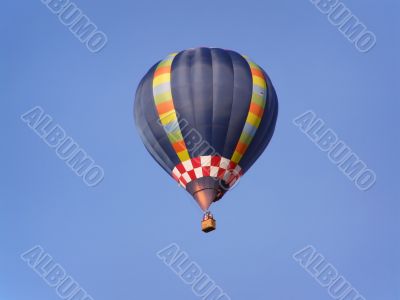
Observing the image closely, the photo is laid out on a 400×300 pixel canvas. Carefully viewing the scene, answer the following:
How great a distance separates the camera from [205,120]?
2798 centimetres

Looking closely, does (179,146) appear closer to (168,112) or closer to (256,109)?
(168,112)

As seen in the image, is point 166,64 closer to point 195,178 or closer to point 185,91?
point 185,91

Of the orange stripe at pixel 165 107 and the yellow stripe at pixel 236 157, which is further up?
the yellow stripe at pixel 236 157

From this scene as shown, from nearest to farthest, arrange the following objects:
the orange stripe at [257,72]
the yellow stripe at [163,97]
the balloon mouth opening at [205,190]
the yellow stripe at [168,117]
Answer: the balloon mouth opening at [205,190] → the yellow stripe at [168,117] → the yellow stripe at [163,97] → the orange stripe at [257,72]

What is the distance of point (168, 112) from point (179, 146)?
1012 millimetres

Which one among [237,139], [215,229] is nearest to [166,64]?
[237,139]

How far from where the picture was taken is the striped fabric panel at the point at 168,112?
2814 cm

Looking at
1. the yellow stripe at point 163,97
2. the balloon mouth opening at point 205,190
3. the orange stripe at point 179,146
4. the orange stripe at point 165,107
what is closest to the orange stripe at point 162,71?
the yellow stripe at point 163,97

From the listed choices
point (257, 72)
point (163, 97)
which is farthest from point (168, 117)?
point (257, 72)

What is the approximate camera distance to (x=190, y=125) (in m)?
28.0

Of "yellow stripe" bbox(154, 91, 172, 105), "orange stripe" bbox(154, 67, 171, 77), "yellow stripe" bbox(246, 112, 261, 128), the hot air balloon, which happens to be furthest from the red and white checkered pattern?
"orange stripe" bbox(154, 67, 171, 77)

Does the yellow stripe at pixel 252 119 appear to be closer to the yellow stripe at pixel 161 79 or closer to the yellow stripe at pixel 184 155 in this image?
the yellow stripe at pixel 184 155

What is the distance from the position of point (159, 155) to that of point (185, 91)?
200 cm

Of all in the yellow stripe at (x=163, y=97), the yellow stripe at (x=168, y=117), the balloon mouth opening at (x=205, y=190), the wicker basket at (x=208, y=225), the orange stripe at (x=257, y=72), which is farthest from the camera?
the orange stripe at (x=257, y=72)
